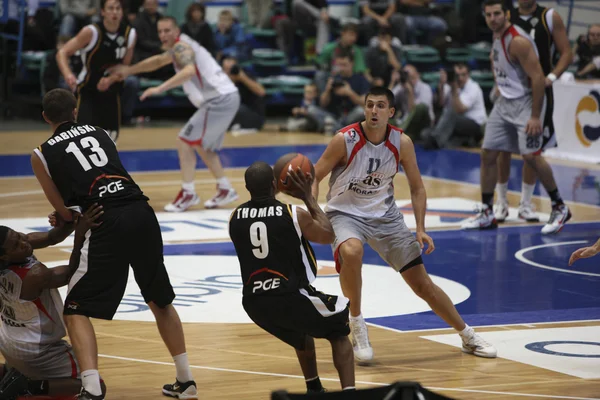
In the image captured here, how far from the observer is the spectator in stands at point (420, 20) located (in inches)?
837

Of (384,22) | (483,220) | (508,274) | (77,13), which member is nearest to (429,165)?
(483,220)

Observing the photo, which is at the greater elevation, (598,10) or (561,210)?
(598,10)

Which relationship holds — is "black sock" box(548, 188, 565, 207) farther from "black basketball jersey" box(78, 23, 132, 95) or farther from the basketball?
the basketball

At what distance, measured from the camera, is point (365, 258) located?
943cm

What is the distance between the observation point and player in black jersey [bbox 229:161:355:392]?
513cm

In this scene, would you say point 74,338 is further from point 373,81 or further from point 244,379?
point 373,81

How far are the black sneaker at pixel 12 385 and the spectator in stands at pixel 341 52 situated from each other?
44.7 ft

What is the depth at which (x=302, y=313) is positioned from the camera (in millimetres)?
5133

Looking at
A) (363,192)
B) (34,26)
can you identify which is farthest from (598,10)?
(363,192)

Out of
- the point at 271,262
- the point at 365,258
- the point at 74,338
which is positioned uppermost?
the point at 271,262

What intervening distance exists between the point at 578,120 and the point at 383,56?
16.0ft

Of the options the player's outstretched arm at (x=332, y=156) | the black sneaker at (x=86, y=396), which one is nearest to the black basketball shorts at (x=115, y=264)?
the black sneaker at (x=86, y=396)

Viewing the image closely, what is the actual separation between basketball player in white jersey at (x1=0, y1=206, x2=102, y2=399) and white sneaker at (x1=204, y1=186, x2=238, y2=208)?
237 inches

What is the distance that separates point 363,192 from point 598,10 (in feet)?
50.8
